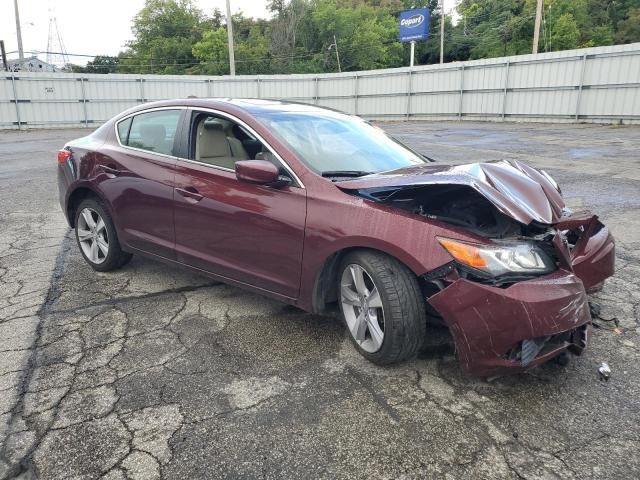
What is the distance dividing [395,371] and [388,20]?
231 feet

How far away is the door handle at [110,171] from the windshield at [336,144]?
141 centimetres

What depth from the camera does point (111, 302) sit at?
13.5 ft

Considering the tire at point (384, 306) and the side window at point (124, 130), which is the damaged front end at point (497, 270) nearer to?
the tire at point (384, 306)

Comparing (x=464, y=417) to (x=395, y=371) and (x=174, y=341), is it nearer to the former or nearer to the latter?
(x=395, y=371)

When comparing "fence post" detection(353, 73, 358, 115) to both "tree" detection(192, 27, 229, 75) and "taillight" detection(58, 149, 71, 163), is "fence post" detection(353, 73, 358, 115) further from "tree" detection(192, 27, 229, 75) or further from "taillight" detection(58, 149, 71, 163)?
"tree" detection(192, 27, 229, 75)

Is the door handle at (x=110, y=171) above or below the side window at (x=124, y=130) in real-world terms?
below

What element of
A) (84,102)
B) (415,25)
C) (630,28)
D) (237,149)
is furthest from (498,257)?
(630,28)

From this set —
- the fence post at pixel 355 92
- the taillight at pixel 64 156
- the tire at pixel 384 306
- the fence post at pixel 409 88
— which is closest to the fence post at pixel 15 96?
the fence post at pixel 355 92

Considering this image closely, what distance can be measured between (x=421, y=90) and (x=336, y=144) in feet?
74.5

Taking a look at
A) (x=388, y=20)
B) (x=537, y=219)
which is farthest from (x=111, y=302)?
(x=388, y=20)

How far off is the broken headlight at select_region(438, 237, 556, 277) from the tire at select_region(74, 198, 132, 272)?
3.08 m

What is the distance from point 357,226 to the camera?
2924mm

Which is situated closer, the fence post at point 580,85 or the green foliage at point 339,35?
the fence post at point 580,85

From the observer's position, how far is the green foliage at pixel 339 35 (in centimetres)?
5366
